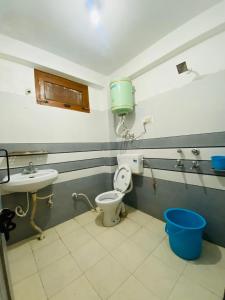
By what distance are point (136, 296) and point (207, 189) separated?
1.14 meters

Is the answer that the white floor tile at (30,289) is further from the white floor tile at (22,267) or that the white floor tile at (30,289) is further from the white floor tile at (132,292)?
the white floor tile at (132,292)

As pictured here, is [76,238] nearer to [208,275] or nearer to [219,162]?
[208,275]

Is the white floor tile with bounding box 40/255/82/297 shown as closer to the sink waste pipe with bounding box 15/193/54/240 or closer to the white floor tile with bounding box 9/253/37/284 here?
the white floor tile with bounding box 9/253/37/284

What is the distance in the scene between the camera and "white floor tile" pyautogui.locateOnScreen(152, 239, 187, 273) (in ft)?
4.00

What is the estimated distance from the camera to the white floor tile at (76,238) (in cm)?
152

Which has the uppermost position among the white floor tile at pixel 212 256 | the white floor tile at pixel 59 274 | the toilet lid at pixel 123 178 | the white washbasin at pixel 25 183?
the white washbasin at pixel 25 183

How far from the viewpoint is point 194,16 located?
54.8 inches

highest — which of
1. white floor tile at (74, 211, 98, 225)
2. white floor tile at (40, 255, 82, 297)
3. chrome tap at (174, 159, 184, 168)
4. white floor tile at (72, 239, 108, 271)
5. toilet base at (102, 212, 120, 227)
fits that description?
chrome tap at (174, 159, 184, 168)

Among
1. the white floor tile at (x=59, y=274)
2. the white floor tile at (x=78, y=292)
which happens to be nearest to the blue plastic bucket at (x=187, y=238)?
the white floor tile at (x=78, y=292)

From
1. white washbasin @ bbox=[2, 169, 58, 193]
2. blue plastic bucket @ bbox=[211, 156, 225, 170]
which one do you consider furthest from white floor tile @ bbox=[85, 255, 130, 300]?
blue plastic bucket @ bbox=[211, 156, 225, 170]

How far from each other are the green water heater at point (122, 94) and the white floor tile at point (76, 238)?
5.58 ft

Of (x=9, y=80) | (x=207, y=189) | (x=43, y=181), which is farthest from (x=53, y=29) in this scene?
(x=207, y=189)

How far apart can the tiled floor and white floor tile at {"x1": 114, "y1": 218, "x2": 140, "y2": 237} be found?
13mm

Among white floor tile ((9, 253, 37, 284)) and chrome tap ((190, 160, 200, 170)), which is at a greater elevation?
chrome tap ((190, 160, 200, 170))
